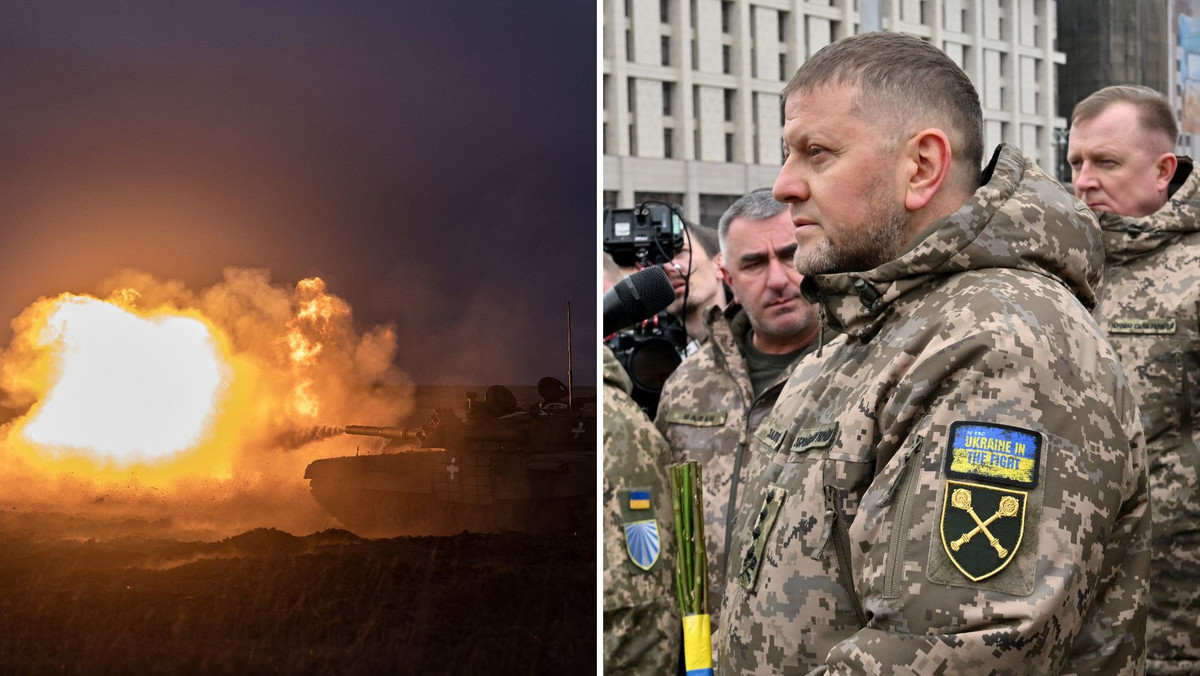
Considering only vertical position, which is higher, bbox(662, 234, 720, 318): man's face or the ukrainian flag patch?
bbox(662, 234, 720, 318): man's face

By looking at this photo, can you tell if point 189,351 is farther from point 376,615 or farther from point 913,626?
point 913,626

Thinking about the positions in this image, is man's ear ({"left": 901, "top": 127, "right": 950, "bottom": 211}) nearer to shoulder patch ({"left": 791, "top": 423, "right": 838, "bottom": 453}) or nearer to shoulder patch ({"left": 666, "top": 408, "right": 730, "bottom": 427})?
shoulder patch ({"left": 791, "top": 423, "right": 838, "bottom": 453})

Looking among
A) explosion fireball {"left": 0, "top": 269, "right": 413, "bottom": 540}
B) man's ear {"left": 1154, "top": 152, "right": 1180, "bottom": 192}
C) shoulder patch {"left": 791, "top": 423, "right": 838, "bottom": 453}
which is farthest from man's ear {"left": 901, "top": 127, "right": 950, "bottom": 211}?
man's ear {"left": 1154, "top": 152, "right": 1180, "bottom": 192}

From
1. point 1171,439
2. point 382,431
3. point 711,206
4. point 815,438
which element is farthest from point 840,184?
point 711,206

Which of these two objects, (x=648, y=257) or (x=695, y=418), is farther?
(x=648, y=257)

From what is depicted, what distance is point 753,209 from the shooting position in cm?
331

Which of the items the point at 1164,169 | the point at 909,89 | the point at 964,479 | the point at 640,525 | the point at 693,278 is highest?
the point at 1164,169

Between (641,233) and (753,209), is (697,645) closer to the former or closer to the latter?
(753,209)

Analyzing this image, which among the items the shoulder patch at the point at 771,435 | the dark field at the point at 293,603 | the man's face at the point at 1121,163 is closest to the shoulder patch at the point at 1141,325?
the man's face at the point at 1121,163

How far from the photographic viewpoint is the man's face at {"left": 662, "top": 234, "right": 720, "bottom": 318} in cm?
408

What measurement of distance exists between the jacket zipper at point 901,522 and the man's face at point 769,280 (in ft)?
5.27

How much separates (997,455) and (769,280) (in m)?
1.74

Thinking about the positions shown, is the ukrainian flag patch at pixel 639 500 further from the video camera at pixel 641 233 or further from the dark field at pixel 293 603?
the video camera at pixel 641 233

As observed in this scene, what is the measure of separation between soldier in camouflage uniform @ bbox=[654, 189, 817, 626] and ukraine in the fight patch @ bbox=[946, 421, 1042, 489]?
1.45m
